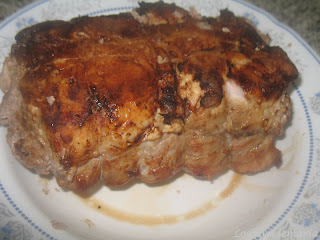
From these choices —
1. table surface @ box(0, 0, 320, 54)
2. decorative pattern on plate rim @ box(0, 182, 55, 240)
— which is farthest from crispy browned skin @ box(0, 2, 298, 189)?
table surface @ box(0, 0, 320, 54)

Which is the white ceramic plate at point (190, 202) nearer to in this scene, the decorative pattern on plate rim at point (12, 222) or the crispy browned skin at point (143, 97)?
the decorative pattern on plate rim at point (12, 222)

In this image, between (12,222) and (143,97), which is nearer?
(143,97)

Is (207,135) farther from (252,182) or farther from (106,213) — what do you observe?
(106,213)

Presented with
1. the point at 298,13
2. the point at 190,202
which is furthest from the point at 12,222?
the point at 298,13

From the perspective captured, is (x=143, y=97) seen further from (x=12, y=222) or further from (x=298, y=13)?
(x=298, y=13)

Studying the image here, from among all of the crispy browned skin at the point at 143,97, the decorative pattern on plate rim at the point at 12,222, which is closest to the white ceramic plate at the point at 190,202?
the decorative pattern on plate rim at the point at 12,222
